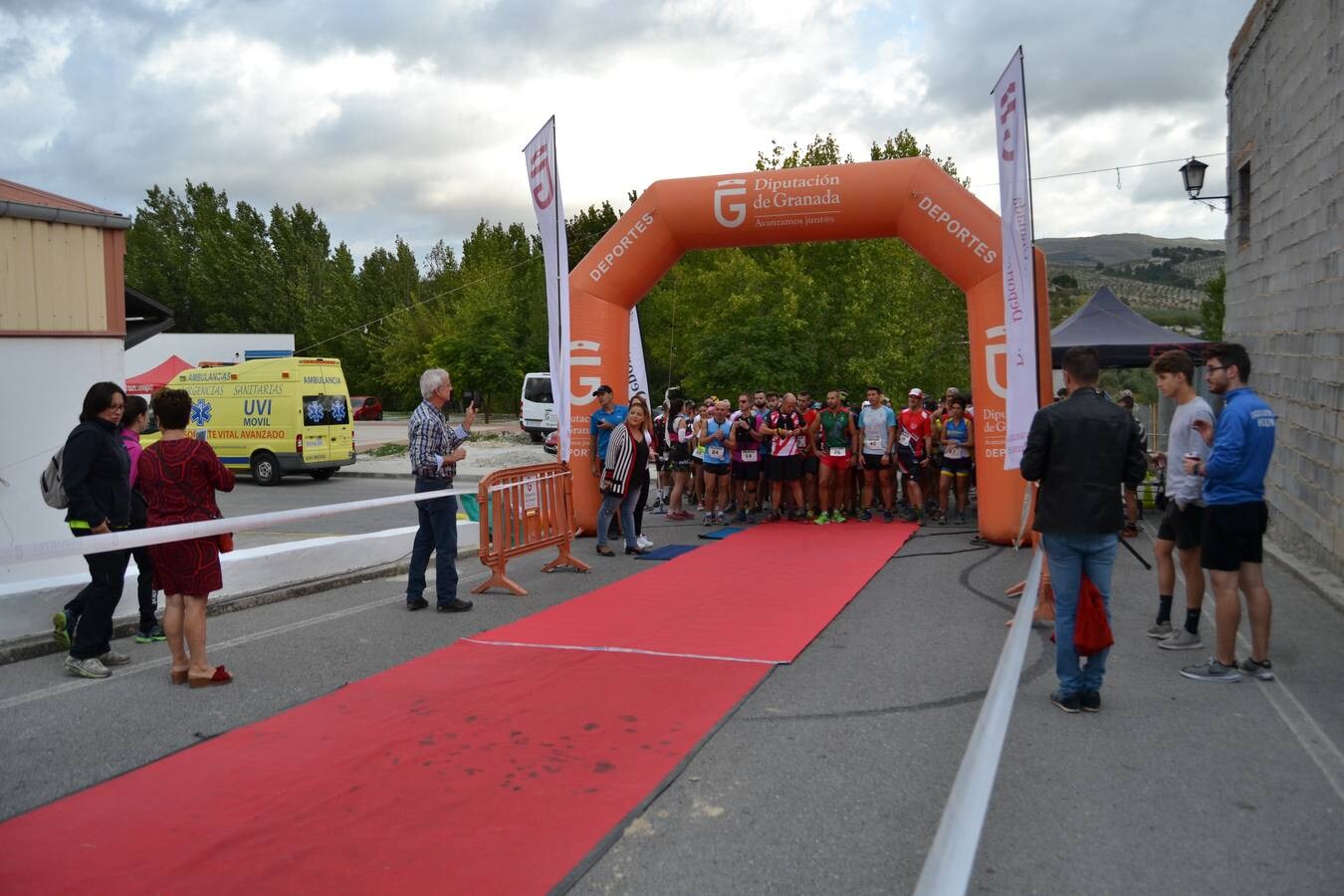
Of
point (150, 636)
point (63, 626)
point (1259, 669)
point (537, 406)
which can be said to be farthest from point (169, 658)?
point (537, 406)

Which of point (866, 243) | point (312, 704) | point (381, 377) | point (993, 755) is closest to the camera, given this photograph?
point (993, 755)

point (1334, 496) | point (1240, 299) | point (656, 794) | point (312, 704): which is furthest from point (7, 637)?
point (1240, 299)

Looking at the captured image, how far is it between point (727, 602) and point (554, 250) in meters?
4.87

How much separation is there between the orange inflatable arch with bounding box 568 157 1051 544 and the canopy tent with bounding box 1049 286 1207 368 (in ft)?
12.3

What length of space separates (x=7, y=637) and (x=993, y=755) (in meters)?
6.59

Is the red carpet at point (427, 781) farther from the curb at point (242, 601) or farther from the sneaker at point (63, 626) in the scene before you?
the curb at point (242, 601)

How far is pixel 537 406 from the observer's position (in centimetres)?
3334

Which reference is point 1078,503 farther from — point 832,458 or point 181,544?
point 832,458

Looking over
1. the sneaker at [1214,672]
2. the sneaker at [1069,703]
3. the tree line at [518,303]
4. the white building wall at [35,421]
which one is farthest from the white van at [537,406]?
the sneaker at [1069,703]

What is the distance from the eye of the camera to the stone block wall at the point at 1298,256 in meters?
8.78

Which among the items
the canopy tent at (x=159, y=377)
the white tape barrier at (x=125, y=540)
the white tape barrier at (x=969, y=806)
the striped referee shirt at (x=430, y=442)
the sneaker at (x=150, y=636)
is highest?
the canopy tent at (x=159, y=377)

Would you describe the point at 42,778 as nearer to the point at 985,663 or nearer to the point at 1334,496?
the point at 985,663

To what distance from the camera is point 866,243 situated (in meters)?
35.9

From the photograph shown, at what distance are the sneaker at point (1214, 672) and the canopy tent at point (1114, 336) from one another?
30.5ft
